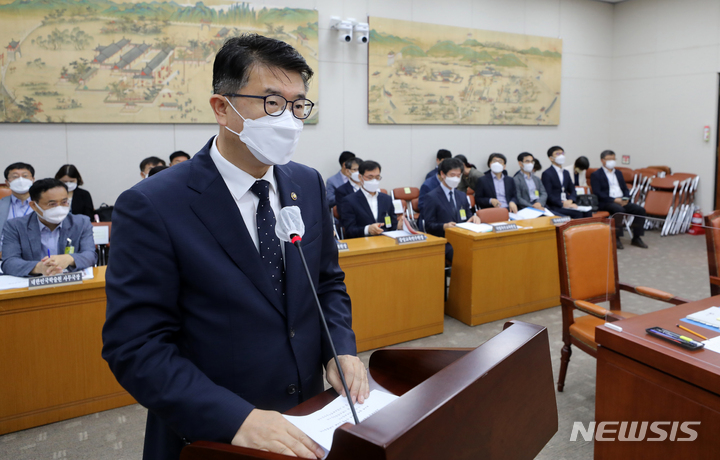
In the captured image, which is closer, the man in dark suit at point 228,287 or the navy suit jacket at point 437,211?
the man in dark suit at point 228,287

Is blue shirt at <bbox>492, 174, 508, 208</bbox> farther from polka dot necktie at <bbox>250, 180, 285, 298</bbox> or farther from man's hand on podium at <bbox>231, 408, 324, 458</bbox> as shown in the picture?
man's hand on podium at <bbox>231, 408, 324, 458</bbox>

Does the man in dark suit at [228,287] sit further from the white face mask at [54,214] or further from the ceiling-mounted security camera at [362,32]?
→ the ceiling-mounted security camera at [362,32]

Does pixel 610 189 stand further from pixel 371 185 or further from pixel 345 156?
pixel 371 185

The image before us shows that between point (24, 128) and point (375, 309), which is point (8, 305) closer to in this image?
point (375, 309)

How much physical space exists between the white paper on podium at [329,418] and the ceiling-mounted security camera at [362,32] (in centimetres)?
633

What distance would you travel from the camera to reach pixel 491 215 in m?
4.80

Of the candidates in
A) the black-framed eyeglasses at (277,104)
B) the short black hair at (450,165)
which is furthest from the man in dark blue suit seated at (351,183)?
the black-framed eyeglasses at (277,104)

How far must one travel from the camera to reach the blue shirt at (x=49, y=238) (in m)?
3.17

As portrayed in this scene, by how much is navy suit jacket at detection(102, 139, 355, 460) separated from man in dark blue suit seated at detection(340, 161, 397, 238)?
131 inches

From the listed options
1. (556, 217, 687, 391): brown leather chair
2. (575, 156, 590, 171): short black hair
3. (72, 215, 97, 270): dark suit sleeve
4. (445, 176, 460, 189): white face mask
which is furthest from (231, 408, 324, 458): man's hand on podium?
(575, 156, 590, 171): short black hair

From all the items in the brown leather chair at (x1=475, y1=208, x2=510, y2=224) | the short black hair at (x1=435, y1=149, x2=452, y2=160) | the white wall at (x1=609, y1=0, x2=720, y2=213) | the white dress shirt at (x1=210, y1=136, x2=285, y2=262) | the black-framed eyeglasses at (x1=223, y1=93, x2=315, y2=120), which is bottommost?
the brown leather chair at (x1=475, y1=208, x2=510, y2=224)

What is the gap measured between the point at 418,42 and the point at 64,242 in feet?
18.8

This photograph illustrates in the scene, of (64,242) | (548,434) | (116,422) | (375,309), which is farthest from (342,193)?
(548,434)

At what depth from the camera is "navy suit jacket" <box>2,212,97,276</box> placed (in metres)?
2.87
